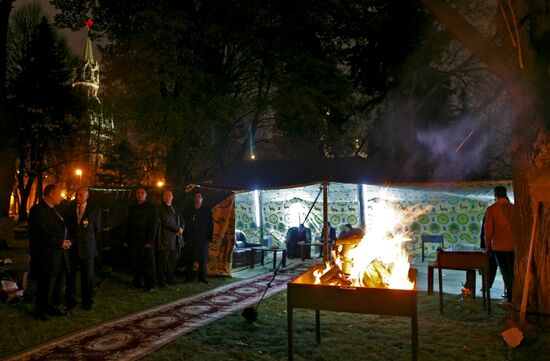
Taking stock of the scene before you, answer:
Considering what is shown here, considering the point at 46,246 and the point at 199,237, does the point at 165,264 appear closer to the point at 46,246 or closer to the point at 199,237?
the point at 199,237

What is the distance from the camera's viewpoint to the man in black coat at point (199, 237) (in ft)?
30.2

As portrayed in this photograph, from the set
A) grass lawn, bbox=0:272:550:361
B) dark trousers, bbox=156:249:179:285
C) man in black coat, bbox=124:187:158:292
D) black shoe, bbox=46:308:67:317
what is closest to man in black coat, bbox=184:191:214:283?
dark trousers, bbox=156:249:179:285

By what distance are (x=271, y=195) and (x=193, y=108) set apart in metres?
4.16

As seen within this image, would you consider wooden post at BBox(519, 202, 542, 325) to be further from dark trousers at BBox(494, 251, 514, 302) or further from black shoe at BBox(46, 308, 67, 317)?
black shoe at BBox(46, 308, 67, 317)

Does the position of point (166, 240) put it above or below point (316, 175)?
below

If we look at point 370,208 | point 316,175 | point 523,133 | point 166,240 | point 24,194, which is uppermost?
point 523,133

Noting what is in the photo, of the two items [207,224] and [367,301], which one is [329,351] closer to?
[367,301]

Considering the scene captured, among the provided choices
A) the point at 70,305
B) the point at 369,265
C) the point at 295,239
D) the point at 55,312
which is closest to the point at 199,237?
the point at 70,305

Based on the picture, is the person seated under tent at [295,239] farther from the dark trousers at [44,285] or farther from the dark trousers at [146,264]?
the dark trousers at [44,285]

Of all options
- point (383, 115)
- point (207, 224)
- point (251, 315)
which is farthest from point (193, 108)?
point (383, 115)

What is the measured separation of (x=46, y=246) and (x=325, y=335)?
13.2 ft

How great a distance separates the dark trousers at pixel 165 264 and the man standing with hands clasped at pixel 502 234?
6.06 metres

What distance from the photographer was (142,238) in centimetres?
823

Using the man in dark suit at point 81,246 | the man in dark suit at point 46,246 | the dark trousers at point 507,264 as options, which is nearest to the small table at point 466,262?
the dark trousers at point 507,264
